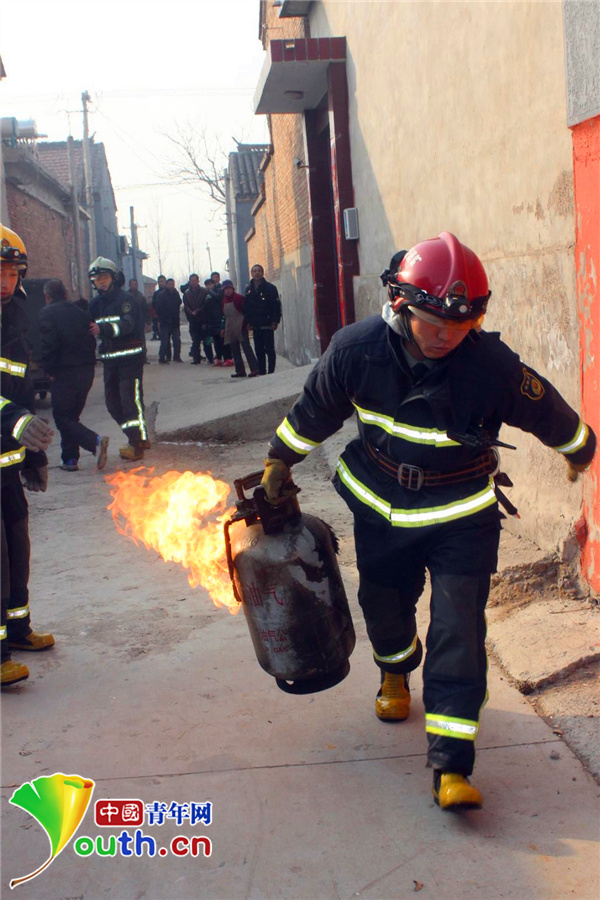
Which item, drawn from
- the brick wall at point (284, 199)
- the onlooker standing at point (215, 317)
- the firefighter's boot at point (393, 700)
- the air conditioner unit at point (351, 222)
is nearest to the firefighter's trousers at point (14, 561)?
the firefighter's boot at point (393, 700)

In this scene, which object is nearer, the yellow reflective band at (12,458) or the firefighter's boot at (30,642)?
the yellow reflective band at (12,458)

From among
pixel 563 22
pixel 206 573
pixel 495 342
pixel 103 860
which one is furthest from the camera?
pixel 206 573

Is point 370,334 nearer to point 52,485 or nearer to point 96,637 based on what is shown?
point 96,637

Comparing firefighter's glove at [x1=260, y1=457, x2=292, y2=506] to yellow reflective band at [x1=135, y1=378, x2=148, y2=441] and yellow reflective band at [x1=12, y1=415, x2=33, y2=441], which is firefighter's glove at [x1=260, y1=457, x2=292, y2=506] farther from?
yellow reflective band at [x1=135, y1=378, x2=148, y2=441]

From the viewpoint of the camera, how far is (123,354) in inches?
337

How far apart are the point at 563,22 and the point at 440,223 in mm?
2480

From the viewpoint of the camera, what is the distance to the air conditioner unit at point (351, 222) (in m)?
9.97

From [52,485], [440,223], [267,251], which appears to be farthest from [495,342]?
[267,251]

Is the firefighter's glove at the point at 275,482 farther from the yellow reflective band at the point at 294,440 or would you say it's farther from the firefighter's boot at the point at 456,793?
the firefighter's boot at the point at 456,793

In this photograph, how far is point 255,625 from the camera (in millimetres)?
3145

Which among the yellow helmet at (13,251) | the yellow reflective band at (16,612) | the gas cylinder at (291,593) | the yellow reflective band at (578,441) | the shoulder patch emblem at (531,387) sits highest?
the yellow helmet at (13,251)

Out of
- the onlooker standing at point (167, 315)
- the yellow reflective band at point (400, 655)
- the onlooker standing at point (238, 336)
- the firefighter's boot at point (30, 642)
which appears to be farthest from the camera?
the onlooker standing at point (167, 315)

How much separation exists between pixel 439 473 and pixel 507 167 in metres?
2.71

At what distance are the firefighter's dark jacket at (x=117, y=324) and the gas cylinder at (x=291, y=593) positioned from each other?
5670mm
